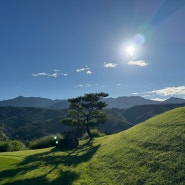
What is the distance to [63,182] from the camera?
87.4ft

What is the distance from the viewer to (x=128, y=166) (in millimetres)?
26406

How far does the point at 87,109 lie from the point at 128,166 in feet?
133

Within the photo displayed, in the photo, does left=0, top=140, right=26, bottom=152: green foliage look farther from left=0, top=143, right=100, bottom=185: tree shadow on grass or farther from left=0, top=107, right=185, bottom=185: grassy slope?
left=0, top=107, right=185, bottom=185: grassy slope

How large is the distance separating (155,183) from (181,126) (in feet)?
38.2

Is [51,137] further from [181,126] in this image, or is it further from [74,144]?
[181,126]

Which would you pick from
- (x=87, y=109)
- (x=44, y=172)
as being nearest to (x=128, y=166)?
(x=44, y=172)

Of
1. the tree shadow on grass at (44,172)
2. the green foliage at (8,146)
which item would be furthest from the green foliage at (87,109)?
the tree shadow on grass at (44,172)

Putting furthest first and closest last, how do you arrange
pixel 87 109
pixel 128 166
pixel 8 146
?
pixel 87 109, pixel 8 146, pixel 128 166

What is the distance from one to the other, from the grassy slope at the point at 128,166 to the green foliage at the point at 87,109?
28.8m

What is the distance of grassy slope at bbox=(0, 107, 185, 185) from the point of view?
22.4 meters

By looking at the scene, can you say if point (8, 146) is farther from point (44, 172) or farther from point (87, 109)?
point (44, 172)

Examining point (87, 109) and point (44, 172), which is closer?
point (44, 172)

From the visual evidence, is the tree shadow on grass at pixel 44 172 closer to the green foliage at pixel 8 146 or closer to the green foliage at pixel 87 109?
the green foliage at pixel 8 146

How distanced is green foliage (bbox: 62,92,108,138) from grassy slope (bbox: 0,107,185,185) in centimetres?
2882
